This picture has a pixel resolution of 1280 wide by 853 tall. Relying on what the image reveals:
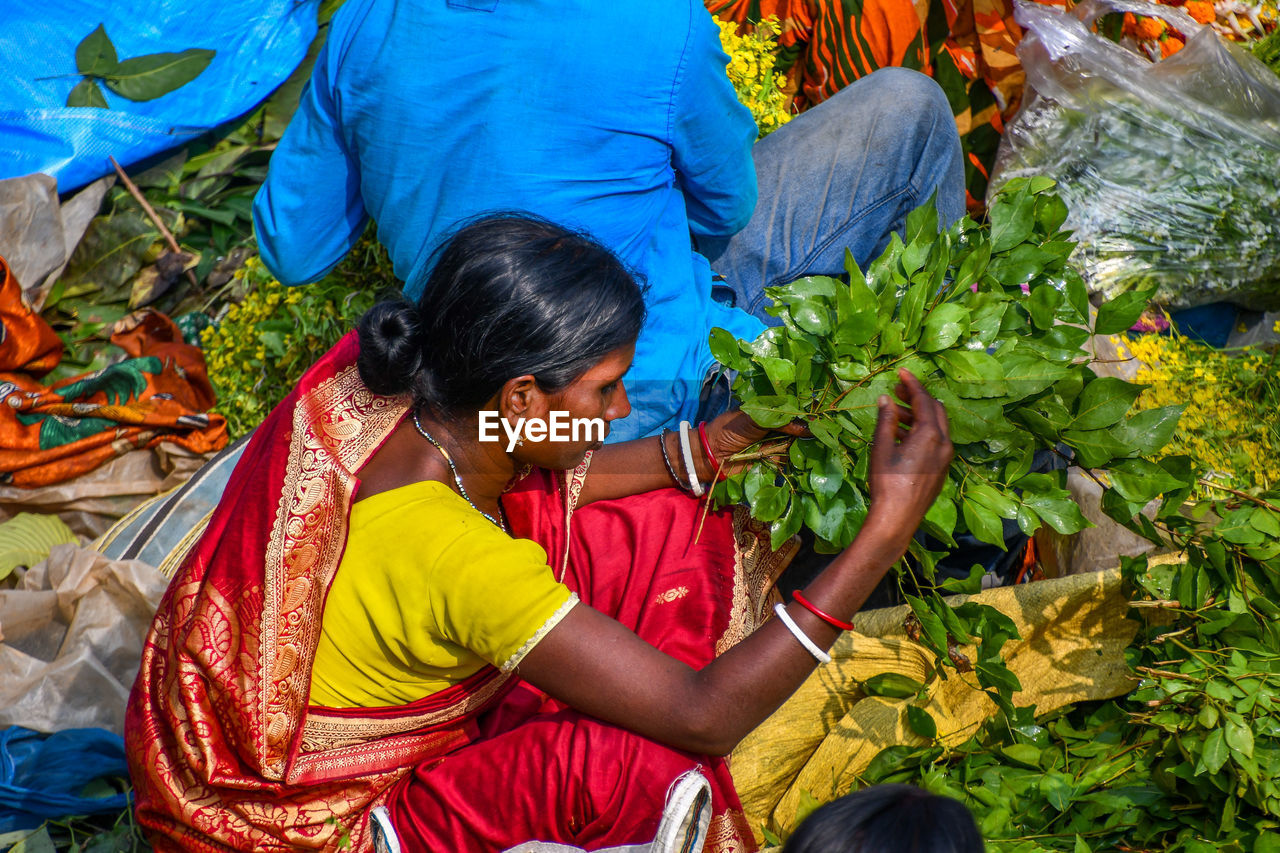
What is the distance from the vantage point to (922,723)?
1821 millimetres

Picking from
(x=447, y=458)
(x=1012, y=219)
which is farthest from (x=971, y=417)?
(x=447, y=458)

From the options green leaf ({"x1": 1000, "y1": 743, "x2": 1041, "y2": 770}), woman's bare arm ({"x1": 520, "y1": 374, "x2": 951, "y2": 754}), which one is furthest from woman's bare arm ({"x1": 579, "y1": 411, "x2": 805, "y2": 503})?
green leaf ({"x1": 1000, "y1": 743, "x2": 1041, "y2": 770})

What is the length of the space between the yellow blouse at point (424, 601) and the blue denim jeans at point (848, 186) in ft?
3.74

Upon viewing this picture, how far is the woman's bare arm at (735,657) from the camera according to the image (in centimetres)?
142

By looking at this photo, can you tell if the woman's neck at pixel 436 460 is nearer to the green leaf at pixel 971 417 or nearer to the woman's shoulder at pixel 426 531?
the woman's shoulder at pixel 426 531

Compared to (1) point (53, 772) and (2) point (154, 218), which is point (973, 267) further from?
(2) point (154, 218)

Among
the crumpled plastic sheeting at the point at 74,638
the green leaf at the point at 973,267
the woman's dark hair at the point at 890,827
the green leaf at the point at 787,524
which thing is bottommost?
the crumpled plastic sheeting at the point at 74,638

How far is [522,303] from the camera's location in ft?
5.05

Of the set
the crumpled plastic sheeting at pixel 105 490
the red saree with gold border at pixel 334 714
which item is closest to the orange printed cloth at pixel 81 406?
the crumpled plastic sheeting at pixel 105 490

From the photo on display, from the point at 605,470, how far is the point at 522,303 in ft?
1.76

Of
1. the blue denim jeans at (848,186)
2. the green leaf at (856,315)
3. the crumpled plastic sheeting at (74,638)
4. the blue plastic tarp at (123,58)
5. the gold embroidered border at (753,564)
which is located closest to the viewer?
the green leaf at (856,315)

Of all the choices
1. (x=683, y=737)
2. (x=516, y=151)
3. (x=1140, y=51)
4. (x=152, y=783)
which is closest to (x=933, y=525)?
(x=683, y=737)

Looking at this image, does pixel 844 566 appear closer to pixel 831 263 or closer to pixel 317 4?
pixel 831 263

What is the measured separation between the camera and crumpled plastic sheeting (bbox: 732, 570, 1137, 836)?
190 cm
